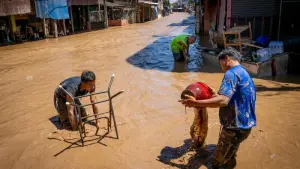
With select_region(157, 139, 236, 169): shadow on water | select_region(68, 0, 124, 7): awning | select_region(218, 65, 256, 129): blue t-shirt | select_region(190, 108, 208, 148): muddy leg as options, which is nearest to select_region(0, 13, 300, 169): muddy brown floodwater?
select_region(157, 139, 236, 169): shadow on water

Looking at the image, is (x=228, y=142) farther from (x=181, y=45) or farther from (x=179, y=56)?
(x=179, y=56)

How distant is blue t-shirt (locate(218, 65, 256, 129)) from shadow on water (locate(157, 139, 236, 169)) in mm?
1005

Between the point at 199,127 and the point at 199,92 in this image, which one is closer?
the point at 199,92

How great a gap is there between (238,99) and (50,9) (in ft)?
65.3

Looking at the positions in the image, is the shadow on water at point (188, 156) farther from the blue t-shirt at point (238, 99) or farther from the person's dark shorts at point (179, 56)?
the person's dark shorts at point (179, 56)

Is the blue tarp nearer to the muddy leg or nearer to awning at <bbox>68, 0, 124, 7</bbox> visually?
awning at <bbox>68, 0, 124, 7</bbox>

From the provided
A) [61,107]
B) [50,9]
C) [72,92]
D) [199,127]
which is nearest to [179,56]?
[61,107]

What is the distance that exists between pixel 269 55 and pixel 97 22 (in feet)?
76.2

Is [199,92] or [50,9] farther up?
[50,9]

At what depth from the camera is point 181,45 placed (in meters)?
10.0

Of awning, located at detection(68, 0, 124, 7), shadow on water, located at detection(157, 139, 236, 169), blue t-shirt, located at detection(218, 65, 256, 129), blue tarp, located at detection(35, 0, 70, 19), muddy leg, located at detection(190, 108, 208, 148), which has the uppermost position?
awning, located at detection(68, 0, 124, 7)

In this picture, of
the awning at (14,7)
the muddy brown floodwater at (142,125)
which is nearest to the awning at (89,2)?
the awning at (14,7)

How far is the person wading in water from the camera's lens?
9.87 meters

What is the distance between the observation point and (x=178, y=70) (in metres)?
9.67
